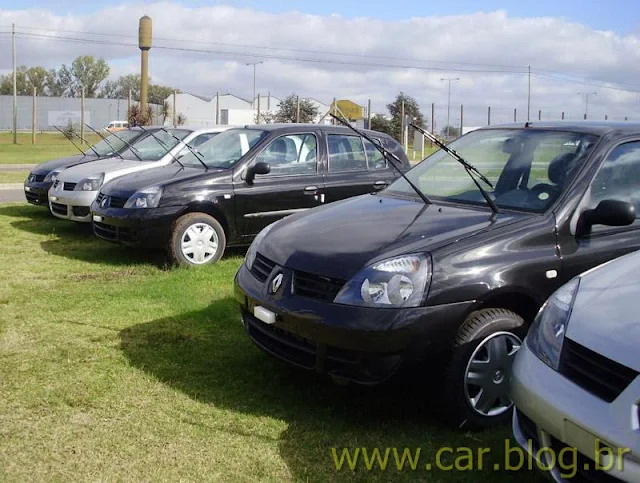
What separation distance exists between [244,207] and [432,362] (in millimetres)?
4854

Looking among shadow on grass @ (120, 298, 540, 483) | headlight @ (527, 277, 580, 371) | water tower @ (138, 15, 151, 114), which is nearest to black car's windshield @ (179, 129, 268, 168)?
shadow on grass @ (120, 298, 540, 483)

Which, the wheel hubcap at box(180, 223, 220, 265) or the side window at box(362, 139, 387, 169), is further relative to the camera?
the side window at box(362, 139, 387, 169)

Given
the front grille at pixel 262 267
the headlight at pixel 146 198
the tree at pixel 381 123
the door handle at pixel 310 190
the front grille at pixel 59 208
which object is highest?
the tree at pixel 381 123

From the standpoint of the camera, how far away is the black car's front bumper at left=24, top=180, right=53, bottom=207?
11413 millimetres

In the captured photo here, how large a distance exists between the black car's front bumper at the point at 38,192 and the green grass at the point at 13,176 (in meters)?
6.10

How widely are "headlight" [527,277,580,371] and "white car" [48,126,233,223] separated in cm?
707

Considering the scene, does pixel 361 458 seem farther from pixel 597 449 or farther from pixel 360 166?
pixel 360 166

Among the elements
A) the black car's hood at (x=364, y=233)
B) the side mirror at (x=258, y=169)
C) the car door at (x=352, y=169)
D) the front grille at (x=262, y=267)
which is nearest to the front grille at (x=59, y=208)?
the side mirror at (x=258, y=169)

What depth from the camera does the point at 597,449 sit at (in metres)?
2.51

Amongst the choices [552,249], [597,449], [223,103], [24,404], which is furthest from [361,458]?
Answer: [223,103]

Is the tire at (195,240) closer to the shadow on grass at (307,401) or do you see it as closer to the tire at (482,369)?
the shadow on grass at (307,401)

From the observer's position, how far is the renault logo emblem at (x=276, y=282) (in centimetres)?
402

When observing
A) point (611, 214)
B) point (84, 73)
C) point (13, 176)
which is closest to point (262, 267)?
point (611, 214)

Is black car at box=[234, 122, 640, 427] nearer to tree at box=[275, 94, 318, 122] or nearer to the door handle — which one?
the door handle
